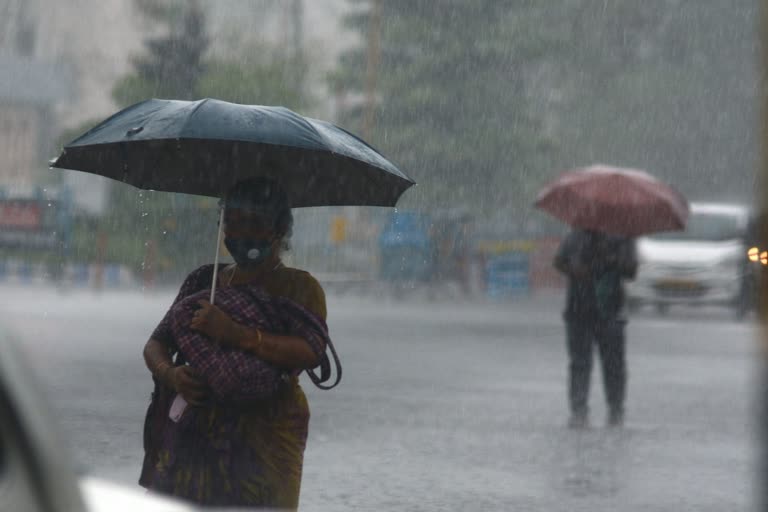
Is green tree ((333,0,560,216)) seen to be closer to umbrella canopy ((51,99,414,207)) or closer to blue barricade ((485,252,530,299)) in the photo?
blue barricade ((485,252,530,299))

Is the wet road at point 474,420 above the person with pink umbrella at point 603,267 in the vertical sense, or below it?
below

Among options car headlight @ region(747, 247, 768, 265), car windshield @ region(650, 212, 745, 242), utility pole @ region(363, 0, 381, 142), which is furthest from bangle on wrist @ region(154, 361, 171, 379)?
utility pole @ region(363, 0, 381, 142)

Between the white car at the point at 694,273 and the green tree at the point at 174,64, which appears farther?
the green tree at the point at 174,64

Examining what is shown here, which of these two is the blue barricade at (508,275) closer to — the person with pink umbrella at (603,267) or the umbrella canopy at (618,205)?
the umbrella canopy at (618,205)

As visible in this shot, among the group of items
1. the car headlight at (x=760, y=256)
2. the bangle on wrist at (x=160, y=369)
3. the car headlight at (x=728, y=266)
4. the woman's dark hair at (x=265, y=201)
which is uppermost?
the woman's dark hair at (x=265, y=201)

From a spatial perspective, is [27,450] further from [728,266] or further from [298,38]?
[298,38]

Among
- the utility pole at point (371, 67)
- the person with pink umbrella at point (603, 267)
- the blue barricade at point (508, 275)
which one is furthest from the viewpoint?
the utility pole at point (371, 67)

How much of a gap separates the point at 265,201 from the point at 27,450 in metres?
2.57

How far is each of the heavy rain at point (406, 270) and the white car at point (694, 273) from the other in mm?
46

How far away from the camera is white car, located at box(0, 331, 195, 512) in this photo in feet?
4.53

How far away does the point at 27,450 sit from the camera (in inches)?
54.5

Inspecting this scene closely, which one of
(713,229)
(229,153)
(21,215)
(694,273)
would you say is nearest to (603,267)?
(229,153)

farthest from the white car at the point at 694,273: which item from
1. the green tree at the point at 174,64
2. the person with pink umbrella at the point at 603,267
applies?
the green tree at the point at 174,64

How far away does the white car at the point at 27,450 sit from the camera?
1.38 m
